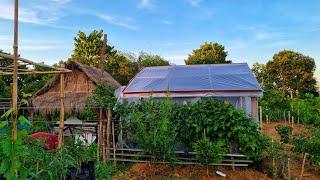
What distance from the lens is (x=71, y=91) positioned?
1681 centimetres

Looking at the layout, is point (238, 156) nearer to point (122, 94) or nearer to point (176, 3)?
point (122, 94)

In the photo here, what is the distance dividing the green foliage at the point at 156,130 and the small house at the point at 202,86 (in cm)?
74

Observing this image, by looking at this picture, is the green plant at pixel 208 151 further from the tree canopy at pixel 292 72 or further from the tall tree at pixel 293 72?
the tall tree at pixel 293 72

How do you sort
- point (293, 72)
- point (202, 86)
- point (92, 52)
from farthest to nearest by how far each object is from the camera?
1. point (92, 52)
2. point (293, 72)
3. point (202, 86)

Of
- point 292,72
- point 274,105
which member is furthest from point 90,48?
point 274,105

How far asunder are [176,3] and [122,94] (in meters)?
3.34

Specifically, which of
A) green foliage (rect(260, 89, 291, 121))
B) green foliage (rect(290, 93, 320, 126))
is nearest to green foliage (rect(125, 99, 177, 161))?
green foliage (rect(290, 93, 320, 126))

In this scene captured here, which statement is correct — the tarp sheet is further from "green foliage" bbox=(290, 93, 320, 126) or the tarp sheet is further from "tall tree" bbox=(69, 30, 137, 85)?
"tall tree" bbox=(69, 30, 137, 85)

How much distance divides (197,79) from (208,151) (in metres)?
3.23

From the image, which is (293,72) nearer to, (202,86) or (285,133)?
(285,133)

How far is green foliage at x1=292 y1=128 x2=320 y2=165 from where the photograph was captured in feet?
30.0

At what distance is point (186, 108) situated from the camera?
388 inches

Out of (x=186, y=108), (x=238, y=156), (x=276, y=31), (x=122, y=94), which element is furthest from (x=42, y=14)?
(x=276, y=31)

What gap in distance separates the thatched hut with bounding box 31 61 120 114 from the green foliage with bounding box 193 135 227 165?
780 centimetres
